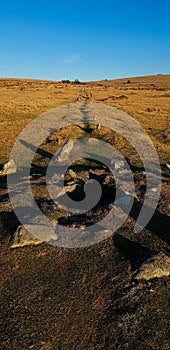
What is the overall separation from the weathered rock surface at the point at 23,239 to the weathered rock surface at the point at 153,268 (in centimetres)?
333

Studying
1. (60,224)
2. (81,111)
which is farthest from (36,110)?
(60,224)

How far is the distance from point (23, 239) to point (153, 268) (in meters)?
4.10

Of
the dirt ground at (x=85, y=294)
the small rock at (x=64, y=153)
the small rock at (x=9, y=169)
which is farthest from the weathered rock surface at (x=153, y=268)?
the small rock at (x=64, y=153)

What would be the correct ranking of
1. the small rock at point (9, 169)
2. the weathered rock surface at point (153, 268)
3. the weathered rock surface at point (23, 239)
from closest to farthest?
1. the weathered rock surface at point (153, 268)
2. the weathered rock surface at point (23, 239)
3. the small rock at point (9, 169)

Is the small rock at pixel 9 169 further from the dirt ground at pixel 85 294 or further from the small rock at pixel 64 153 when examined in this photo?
the dirt ground at pixel 85 294

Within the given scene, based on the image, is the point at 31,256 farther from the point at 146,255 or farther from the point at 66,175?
the point at 66,175

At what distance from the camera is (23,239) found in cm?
1015

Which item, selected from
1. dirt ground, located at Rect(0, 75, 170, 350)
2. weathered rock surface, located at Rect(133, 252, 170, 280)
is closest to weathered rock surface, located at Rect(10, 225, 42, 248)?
dirt ground, located at Rect(0, 75, 170, 350)

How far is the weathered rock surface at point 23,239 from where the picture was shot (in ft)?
33.1

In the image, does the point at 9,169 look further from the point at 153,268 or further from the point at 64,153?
the point at 153,268

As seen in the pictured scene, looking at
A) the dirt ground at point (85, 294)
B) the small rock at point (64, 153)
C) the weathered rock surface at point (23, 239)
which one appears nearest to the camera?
the dirt ground at point (85, 294)

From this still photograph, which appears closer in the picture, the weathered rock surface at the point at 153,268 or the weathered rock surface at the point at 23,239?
the weathered rock surface at the point at 153,268

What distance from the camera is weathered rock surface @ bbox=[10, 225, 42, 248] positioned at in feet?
33.1

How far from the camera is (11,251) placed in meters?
9.85
